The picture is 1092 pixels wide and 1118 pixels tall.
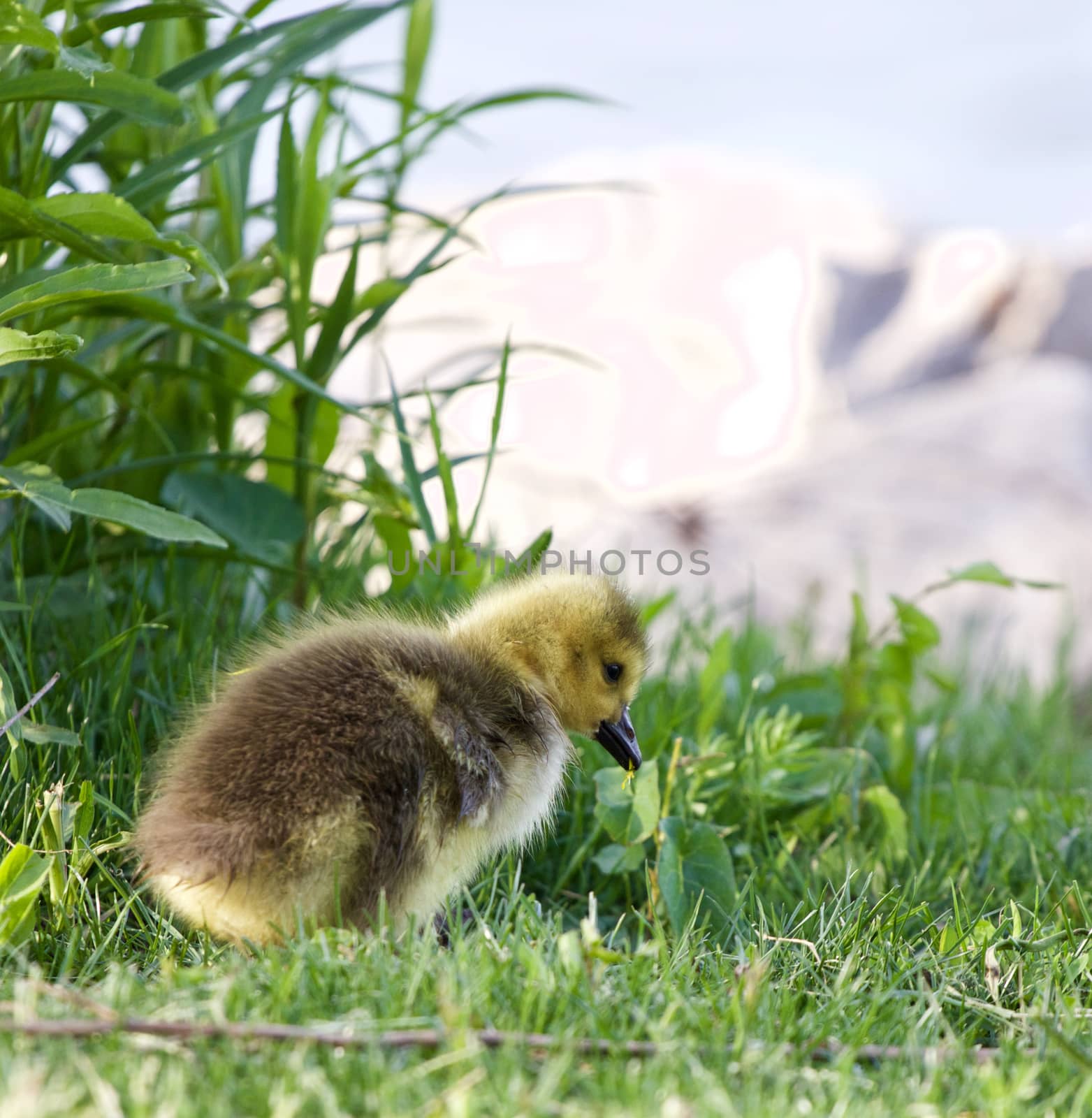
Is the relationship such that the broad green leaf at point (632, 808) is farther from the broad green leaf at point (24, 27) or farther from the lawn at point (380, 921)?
the broad green leaf at point (24, 27)

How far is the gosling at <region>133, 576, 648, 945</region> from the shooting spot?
170 cm

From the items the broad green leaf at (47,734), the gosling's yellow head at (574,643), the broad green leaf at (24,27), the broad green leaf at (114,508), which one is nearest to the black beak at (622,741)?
the gosling's yellow head at (574,643)

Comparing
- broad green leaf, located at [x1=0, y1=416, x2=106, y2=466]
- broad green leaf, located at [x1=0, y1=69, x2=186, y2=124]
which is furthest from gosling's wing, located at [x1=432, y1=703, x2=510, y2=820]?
broad green leaf, located at [x1=0, y1=69, x2=186, y2=124]

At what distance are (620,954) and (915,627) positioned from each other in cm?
164

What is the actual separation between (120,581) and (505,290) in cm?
539

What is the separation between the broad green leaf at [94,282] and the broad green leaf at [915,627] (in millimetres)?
1856

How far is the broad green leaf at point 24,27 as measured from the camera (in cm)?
173

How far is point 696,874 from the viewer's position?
2.16 metres

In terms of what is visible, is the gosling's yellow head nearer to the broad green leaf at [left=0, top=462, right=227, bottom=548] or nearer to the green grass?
the green grass

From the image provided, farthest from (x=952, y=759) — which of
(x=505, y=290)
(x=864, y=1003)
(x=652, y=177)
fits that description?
(x=652, y=177)

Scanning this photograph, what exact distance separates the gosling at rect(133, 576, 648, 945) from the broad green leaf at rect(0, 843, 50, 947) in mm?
151

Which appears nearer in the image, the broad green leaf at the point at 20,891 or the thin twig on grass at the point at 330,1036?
the thin twig on grass at the point at 330,1036

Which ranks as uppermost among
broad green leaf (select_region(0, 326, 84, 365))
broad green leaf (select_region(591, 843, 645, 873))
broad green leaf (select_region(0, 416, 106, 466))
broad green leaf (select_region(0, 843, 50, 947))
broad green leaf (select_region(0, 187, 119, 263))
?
broad green leaf (select_region(0, 187, 119, 263))

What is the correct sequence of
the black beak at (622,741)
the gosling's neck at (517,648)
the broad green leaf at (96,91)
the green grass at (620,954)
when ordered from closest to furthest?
the green grass at (620,954)
the broad green leaf at (96,91)
the gosling's neck at (517,648)
the black beak at (622,741)
